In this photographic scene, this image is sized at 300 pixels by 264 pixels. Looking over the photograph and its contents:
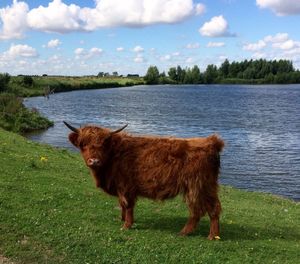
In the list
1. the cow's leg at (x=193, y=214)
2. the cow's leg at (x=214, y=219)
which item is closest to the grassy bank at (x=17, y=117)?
the cow's leg at (x=193, y=214)

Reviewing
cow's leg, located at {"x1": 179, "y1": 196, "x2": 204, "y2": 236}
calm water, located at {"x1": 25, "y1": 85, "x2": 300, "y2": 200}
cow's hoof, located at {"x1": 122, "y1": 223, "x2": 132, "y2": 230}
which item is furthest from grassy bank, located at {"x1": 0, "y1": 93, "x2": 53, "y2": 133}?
cow's leg, located at {"x1": 179, "y1": 196, "x2": 204, "y2": 236}

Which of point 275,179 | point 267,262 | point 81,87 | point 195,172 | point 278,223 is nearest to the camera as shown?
point 267,262

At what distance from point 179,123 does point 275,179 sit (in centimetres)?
2762

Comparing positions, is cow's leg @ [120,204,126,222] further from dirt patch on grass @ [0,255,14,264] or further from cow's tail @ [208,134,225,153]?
dirt patch on grass @ [0,255,14,264]

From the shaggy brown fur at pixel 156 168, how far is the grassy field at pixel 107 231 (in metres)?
0.58

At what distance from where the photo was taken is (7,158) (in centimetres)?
1479

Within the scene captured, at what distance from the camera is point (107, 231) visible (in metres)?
9.10

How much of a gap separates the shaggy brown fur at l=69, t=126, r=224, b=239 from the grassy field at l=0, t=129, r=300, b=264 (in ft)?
1.91

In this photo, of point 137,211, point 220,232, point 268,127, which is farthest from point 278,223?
point 268,127

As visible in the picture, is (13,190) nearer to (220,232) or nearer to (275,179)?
(220,232)

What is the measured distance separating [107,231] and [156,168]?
1499 millimetres

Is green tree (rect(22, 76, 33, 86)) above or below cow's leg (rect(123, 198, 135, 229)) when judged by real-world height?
below

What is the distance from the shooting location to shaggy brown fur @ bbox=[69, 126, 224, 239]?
910cm

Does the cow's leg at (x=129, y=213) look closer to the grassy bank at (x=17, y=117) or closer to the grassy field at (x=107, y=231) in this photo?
the grassy field at (x=107, y=231)
